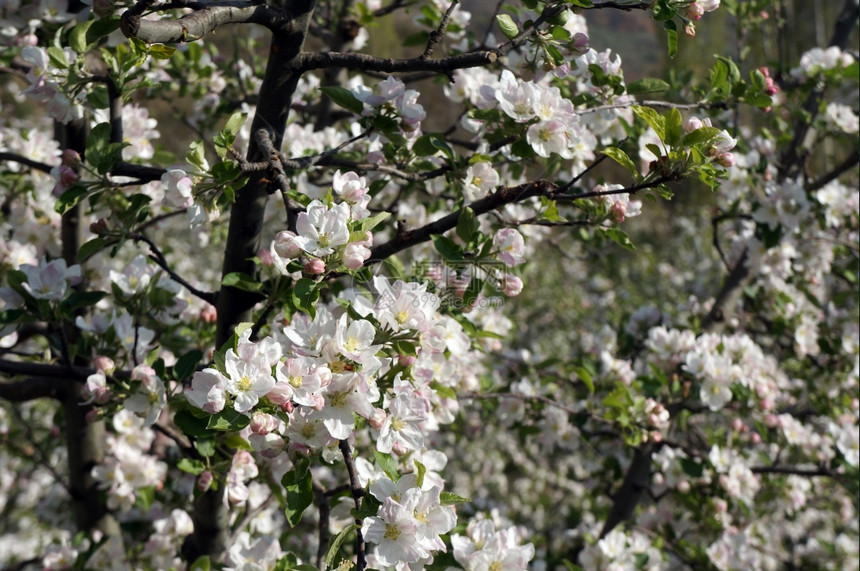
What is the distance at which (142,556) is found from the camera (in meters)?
2.03

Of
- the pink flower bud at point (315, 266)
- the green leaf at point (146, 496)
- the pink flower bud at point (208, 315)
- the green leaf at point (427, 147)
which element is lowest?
the green leaf at point (146, 496)

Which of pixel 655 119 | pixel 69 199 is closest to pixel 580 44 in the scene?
pixel 655 119

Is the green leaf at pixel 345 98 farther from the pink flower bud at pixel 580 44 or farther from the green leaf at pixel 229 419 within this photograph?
the green leaf at pixel 229 419

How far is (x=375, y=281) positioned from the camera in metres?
1.18

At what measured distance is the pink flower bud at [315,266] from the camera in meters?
1.08

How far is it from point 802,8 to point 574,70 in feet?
54.4

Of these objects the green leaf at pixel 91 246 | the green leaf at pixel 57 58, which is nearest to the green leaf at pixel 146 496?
the green leaf at pixel 91 246

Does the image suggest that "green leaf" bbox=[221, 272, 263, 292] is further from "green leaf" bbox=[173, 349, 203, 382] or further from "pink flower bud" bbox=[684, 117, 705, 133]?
"pink flower bud" bbox=[684, 117, 705, 133]

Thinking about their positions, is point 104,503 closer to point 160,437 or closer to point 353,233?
point 160,437

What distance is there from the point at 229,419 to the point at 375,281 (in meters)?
0.33

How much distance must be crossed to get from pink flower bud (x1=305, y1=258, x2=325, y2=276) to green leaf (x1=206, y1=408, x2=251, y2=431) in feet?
0.82

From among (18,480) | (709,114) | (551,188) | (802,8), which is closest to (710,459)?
(709,114)

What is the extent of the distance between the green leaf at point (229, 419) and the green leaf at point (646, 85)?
3.76 ft

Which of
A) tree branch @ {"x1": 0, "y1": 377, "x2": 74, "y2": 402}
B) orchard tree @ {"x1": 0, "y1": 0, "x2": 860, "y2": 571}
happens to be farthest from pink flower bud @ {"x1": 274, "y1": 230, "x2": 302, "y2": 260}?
tree branch @ {"x1": 0, "y1": 377, "x2": 74, "y2": 402}
